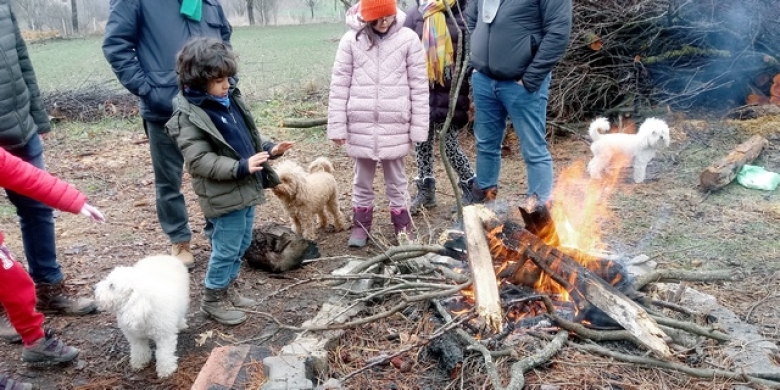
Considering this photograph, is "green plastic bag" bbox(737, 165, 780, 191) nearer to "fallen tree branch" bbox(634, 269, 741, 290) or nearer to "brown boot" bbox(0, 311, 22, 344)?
"fallen tree branch" bbox(634, 269, 741, 290)

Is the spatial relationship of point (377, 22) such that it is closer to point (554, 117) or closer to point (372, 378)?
point (372, 378)

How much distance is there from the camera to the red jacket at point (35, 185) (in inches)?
106

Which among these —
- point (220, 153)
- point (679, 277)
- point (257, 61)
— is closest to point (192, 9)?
point (220, 153)

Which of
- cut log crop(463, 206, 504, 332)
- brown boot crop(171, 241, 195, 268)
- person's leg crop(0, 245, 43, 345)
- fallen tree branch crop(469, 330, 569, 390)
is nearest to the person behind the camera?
fallen tree branch crop(469, 330, 569, 390)

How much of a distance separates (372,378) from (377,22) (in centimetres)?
269

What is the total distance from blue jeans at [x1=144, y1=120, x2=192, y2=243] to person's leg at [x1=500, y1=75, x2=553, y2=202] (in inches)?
102

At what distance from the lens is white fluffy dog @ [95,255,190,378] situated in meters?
2.86

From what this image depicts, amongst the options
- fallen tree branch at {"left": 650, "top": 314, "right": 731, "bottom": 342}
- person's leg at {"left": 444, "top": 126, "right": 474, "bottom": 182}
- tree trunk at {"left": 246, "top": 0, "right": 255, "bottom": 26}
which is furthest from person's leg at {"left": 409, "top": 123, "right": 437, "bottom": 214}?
tree trunk at {"left": 246, "top": 0, "right": 255, "bottom": 26}

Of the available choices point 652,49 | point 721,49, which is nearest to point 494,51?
point 652,49

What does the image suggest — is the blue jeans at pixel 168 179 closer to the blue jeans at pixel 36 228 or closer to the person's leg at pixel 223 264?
the blue jeans at pixel 36 228

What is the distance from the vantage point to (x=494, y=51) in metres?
4.23

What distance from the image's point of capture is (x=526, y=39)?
4121 mm

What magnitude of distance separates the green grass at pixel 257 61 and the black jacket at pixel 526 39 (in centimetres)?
707

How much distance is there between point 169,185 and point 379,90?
1.77 meters
